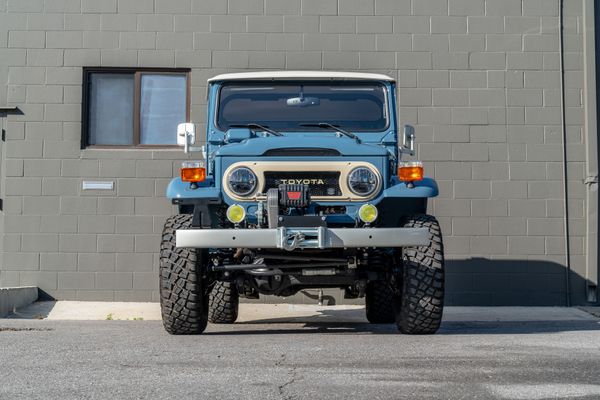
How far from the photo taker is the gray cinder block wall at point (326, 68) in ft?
39.4

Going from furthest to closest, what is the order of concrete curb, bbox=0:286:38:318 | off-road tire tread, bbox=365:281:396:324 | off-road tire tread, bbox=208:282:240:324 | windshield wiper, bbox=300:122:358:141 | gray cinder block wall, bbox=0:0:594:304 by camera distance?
gray cinder block wall, bbox=0:0:594:304, concrete curb, bbox=0:286:38:318, off-road tire tread, bbox=208:282:240:324, off-road tire tread, bbox=365:281:396:324, windshield wiper, bbox=300:122:358:141

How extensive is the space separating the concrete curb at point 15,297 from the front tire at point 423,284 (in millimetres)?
5021

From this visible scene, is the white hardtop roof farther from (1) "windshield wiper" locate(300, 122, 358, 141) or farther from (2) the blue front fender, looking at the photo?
(2) the blue front fender

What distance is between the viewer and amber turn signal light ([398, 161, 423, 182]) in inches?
309

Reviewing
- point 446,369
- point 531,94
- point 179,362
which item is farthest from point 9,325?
point 531,94

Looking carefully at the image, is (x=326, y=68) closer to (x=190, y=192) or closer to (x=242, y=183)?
(x=242, y=183)

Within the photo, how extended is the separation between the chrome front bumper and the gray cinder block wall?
478 cm

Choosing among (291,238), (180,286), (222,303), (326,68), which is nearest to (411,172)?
(291,238)

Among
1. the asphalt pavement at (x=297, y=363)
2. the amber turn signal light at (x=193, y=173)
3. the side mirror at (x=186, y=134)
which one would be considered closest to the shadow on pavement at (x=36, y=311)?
the asphalt pavement at (x=297, y=363)

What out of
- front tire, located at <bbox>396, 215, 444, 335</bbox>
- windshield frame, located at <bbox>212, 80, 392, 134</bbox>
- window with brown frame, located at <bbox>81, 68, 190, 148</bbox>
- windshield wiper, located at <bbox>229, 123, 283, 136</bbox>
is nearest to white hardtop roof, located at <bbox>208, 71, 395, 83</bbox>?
windshield frame, located at <bbox>212, 80, 392, 134</bbox>

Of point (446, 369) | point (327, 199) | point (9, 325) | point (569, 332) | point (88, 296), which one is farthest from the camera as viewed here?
point (88, 296)

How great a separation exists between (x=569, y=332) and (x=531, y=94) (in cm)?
465

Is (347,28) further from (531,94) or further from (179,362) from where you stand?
(179,362)

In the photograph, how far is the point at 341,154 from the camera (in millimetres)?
7961
